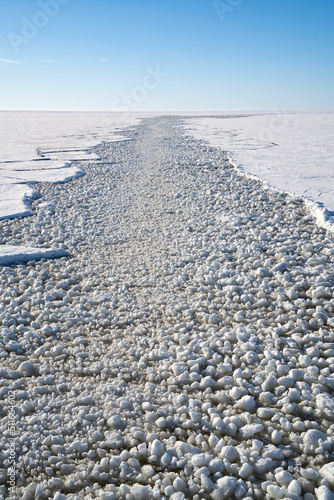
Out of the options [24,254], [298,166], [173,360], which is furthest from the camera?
[298,166]

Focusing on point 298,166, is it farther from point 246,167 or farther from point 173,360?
point 173,360

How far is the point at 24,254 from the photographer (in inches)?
184

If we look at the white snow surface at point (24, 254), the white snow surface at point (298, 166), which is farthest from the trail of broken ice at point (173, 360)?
the white snow surface at point (298, 166)

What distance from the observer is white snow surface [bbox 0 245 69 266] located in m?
4.60

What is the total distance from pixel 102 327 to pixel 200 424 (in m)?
1.38

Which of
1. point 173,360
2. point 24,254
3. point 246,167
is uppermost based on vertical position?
point 246,167

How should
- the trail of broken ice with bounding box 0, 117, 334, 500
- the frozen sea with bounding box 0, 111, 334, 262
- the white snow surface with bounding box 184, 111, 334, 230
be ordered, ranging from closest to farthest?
1. the trail of broken ice with bounding box 0, 117, 334, 500
2. the white snow surface with bounding box 184, 111, 334, 230
3. the frozen sea with bounding box 0, 111, 334, 262

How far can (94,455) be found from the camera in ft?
6.72

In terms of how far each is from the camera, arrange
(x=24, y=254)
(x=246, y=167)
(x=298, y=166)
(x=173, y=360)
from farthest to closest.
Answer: (x=246, y=167)
(x=298, y=166)
(x=24, y=254)
(x=173, y=360)

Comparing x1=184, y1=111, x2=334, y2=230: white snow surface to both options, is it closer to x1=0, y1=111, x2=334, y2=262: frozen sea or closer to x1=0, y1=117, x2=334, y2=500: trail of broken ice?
x1=0, y1=111, x2=334, y2=262: frozen sea

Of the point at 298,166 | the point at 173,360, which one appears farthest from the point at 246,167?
the point at 173,360

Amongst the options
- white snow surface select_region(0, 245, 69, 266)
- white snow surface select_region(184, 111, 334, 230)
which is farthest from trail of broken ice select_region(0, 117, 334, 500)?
white snow surface select_region(184, 111, 334, 230)

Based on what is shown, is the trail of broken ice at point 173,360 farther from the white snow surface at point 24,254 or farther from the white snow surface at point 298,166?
the white snow surface at point 298,166

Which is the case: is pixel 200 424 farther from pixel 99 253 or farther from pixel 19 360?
pixel 99 253
